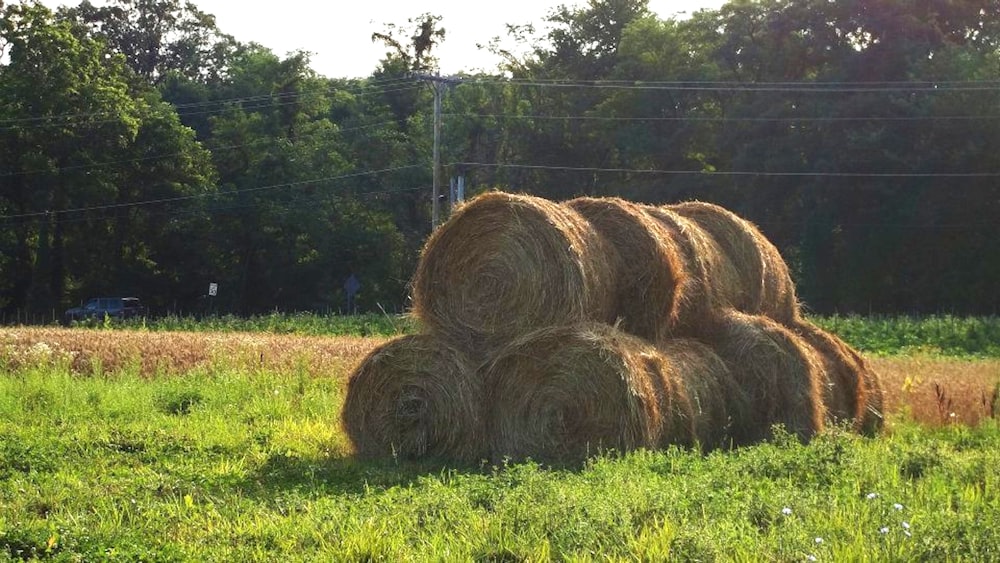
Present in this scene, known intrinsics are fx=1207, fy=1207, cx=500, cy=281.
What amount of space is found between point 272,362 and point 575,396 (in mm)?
8631

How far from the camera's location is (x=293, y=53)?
64500 millimetres

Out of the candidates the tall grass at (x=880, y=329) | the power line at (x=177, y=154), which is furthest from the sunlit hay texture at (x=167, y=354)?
the power line at (x=177, y=154)

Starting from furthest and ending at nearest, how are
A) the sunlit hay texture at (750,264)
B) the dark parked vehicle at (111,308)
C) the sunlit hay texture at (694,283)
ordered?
1. the dark parked vehicle at (111,308)
2. the sunlit hay texture at (750,264)
3. the sunlit hay texture at (694,283)

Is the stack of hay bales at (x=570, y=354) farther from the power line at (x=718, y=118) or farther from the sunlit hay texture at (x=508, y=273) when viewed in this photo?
the power line at (x=718, y=118)

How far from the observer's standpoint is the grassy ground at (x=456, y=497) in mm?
6207

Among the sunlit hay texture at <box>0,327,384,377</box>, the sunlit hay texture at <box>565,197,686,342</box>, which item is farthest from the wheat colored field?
the sunlit hay texture at <box>565,197,686,342</box>

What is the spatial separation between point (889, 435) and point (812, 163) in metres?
36.5

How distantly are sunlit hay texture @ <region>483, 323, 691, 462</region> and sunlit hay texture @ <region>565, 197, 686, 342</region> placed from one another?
708 mm

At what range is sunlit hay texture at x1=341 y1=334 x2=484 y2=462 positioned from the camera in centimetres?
1050

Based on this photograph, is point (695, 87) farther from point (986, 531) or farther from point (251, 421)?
point (986, 531)

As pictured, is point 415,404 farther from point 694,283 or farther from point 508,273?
point 694,283

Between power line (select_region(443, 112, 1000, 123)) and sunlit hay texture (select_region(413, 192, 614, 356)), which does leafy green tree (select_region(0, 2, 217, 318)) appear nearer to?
power line (select_region(443, 112, 1000, 123))

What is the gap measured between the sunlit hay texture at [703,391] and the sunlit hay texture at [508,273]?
0.79 metres

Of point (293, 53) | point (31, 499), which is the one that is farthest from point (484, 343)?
point (293, 53)
